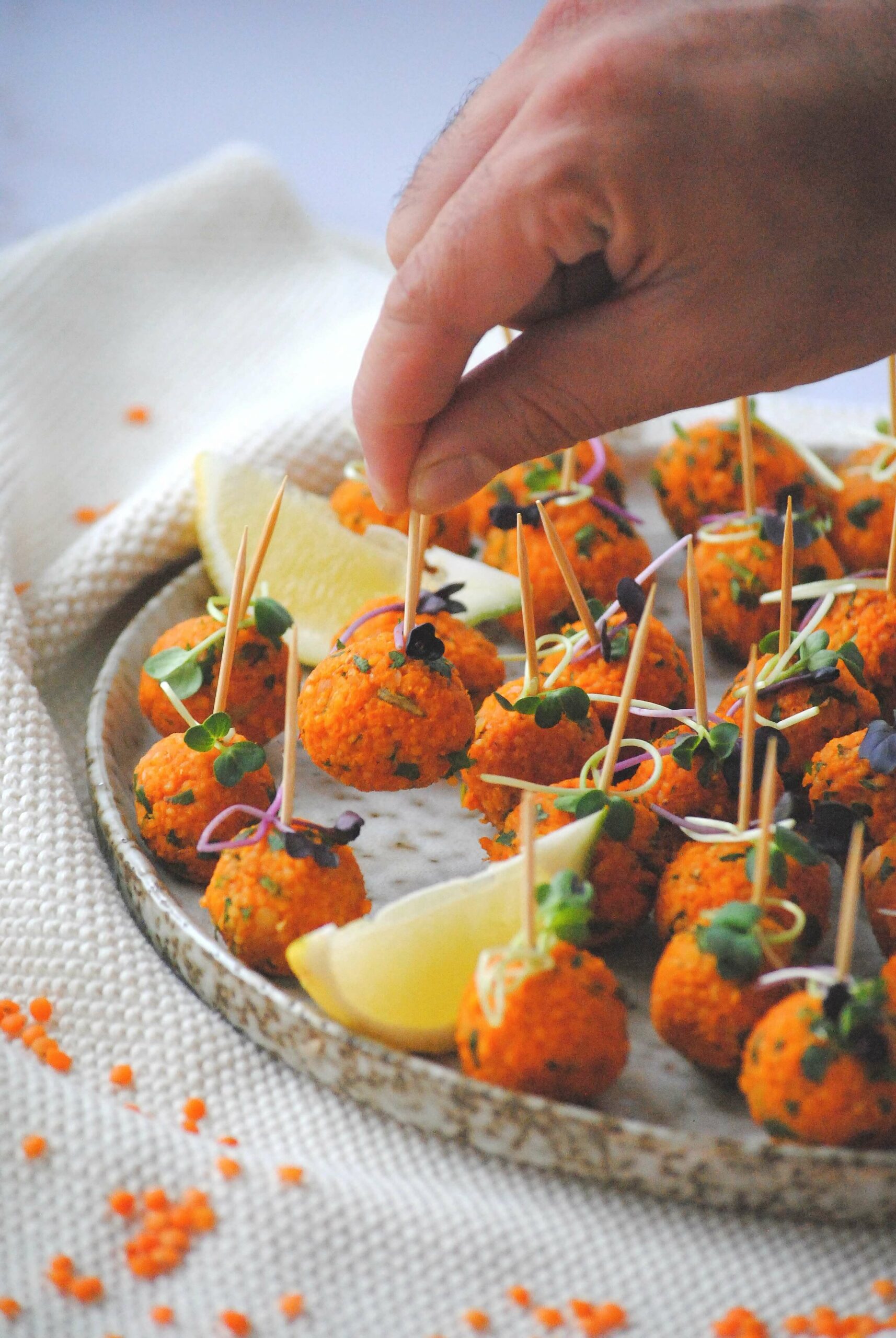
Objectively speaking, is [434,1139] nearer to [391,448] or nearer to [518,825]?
[518,825]

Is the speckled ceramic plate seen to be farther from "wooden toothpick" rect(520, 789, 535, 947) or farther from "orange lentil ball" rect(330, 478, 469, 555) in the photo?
"orange lentil ball" rect(330, 478, 469, 555)

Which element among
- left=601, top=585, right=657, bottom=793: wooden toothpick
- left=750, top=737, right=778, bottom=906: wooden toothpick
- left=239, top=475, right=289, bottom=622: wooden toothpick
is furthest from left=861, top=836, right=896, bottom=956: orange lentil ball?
left=239, top=475, right=289, bottom=622: wooden toothpick

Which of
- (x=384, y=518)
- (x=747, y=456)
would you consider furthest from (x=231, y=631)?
(x=747, y=456)

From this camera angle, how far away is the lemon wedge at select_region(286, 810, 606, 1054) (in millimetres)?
1204

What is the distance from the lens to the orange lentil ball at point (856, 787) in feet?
4.51

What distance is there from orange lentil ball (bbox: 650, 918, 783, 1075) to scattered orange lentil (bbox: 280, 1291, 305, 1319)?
391 mm

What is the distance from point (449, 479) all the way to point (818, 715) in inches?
20.0

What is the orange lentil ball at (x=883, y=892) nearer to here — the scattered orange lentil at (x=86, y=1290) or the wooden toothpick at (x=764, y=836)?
the wooden toothpick at (x=764, y=836)

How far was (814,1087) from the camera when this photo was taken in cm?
108

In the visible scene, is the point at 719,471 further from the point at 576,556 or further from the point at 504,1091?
the point at 504,1091

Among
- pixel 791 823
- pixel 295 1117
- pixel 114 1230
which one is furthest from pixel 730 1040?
pixel 114 1230

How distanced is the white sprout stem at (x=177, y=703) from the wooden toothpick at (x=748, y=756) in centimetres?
60

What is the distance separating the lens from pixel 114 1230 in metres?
1.16

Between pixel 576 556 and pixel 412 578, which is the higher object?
Answer: pixel 412 578
